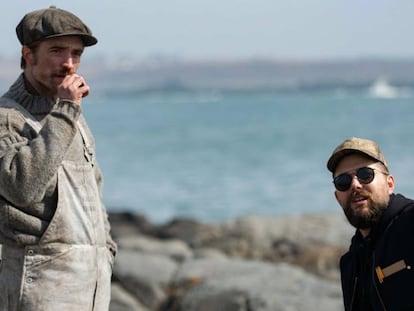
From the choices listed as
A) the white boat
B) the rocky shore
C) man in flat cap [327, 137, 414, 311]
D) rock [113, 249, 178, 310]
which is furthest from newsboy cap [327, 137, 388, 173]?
the white boat

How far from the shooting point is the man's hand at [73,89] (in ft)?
14.8

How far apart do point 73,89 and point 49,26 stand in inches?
12.0

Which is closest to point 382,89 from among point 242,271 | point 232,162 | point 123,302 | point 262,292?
point 232,162

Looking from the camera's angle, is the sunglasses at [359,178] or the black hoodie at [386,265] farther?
the sunglasses at [359,178]

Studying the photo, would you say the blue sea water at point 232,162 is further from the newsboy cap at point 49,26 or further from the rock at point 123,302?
the newsboy cap at point 49,26

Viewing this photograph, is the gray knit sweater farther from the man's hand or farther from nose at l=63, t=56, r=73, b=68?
nose at l=63, t=56, r=73, b=68

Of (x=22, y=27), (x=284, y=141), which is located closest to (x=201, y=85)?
(x=284, y=141)

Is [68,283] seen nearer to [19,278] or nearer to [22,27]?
[19,278]

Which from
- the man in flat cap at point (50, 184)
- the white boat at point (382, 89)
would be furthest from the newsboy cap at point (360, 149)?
the white boat at point (382, 89)

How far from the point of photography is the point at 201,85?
16988cm

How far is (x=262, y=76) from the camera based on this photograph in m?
169

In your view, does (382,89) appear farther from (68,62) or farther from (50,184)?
(50,184)

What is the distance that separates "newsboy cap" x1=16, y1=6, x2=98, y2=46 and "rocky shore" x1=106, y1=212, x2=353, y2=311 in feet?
16.0

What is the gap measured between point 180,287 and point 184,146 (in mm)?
42306
